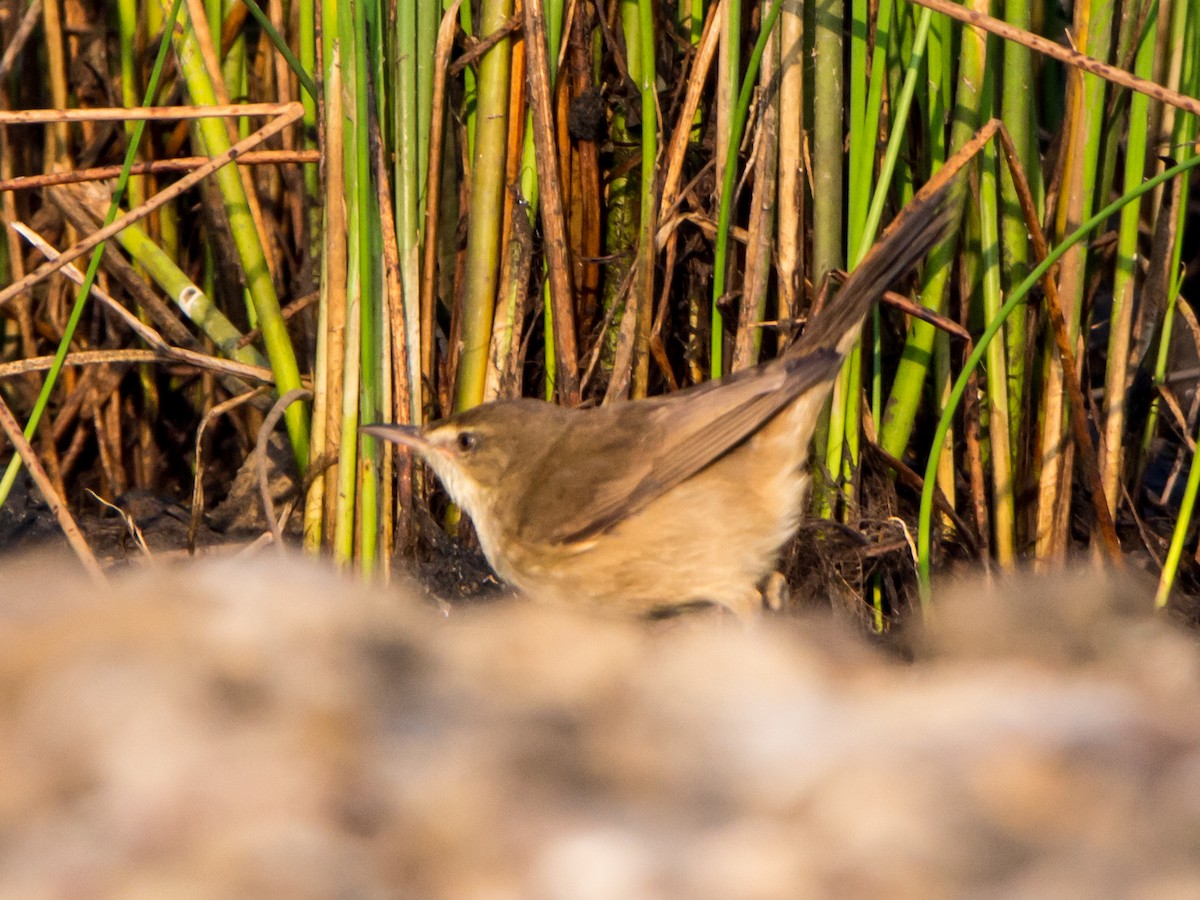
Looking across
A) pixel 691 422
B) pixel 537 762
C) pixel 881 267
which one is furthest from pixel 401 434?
pixel 537 762

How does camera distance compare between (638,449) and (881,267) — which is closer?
(881,267)

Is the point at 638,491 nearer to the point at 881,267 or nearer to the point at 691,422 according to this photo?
the point at 691,422

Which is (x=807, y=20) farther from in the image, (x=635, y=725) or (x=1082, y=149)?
(x=635, y=725)

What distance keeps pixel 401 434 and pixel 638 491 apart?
0.49 metres

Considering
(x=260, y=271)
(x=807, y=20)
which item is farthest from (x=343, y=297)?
(x=807, y=20)

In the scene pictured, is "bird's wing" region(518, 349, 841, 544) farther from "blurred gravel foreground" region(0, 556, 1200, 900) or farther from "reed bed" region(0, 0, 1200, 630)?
"blurred gravel foreground" region(0, 556, 1200, 900)

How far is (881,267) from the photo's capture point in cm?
236

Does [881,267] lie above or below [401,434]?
above

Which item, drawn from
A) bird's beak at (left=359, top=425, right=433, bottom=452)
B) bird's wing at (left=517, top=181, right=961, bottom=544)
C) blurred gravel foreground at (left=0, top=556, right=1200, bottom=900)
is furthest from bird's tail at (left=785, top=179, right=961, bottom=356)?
blurred gravel foreground at (left=0, top=556, right=1200, bottom=900)

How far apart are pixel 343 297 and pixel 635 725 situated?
1572mm

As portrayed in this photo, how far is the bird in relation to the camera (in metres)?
2.56

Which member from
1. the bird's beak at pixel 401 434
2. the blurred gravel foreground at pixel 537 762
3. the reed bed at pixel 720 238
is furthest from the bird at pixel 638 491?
the blurred gravel foreground at pixel 537 762

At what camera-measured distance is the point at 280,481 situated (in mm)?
3250

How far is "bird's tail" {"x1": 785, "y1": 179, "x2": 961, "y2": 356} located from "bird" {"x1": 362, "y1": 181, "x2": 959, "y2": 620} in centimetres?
7
